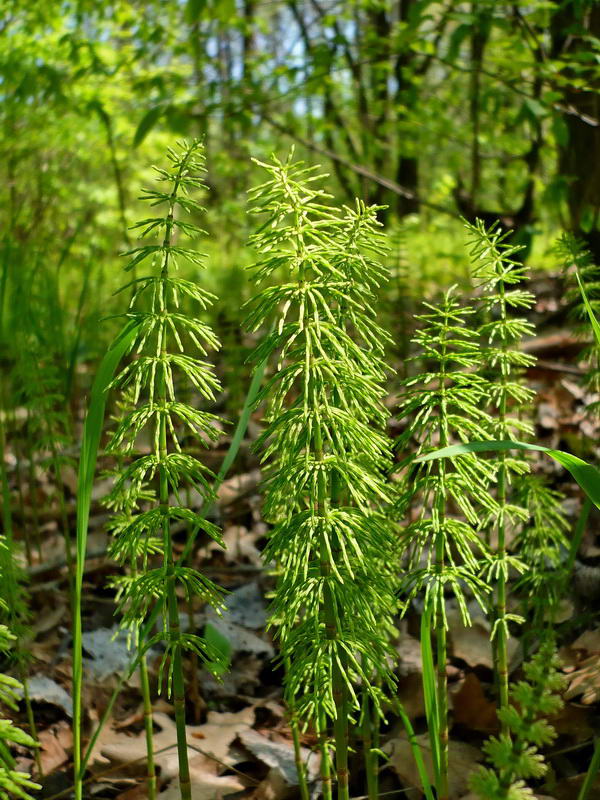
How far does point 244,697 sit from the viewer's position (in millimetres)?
2102

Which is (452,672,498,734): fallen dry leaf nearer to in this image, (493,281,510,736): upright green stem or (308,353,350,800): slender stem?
(493,281,510,736): upright green stem

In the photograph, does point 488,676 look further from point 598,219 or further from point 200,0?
point 200,0

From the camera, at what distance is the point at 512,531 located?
2250mm

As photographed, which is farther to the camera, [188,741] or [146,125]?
[146,125]

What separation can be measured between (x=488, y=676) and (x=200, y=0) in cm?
260

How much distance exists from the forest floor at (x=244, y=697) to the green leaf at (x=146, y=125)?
62.2 inches

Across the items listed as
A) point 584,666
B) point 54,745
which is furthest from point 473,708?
point 54,745

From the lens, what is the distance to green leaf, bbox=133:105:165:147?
3.02 m

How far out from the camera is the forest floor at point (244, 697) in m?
1.71

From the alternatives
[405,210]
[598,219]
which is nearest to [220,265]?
[405,210]

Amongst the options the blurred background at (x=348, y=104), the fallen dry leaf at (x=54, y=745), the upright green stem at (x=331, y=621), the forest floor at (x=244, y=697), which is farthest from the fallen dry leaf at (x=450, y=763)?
the blurred background at (x=348, y=104)

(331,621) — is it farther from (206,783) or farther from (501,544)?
(206,783)

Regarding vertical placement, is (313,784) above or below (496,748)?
below

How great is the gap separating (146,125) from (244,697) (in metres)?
2.22
